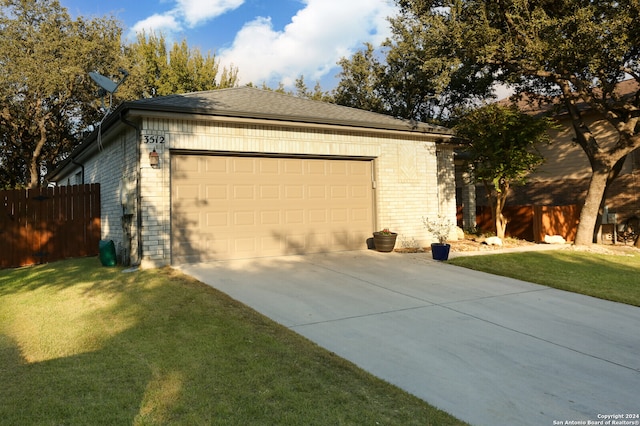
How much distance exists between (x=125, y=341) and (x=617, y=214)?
18.9 m

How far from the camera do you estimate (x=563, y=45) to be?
10.3m

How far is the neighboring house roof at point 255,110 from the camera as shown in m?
8.33

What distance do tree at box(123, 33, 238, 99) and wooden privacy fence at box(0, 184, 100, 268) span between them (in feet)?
66.3

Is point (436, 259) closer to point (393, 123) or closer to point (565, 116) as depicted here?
point (393, 123)

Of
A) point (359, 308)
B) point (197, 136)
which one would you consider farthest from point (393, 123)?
point (359, 308)

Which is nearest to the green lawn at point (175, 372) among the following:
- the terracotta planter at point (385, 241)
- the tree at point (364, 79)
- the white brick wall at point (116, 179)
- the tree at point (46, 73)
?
the white brick wall at point (116, 179)

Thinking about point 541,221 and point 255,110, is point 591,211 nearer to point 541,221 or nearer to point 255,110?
point 541,221

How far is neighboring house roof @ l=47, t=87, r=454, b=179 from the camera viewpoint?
8.33 metres

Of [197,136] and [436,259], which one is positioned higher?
[197,136]

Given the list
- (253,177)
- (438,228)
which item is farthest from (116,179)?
(438,228)

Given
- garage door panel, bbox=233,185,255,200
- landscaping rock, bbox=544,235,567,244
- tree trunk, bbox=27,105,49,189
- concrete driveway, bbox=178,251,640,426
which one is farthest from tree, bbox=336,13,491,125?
tree trunk, bbox=27,105,49,189

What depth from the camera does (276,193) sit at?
9914 millimetres

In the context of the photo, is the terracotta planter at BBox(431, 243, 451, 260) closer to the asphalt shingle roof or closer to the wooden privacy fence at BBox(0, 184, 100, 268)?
the asphalt shingle roof

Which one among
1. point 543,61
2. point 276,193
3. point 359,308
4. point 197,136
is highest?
point 543,61
